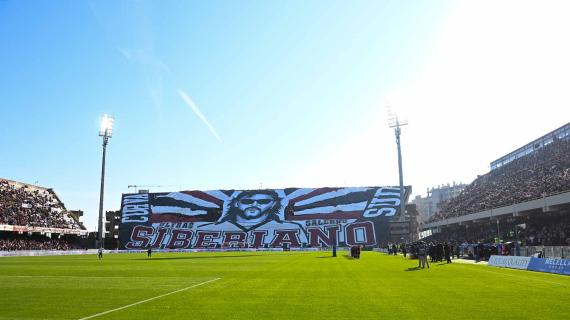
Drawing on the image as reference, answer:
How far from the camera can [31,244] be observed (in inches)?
3243

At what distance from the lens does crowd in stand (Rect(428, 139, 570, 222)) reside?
167 ft

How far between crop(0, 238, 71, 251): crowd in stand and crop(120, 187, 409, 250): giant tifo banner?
2162 cm

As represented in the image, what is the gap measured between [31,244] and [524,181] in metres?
86.3

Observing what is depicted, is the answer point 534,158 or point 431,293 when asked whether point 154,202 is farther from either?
point 431,293

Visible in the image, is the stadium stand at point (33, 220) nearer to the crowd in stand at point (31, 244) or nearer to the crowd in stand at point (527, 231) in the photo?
the crowd in stand at point (31, 244)

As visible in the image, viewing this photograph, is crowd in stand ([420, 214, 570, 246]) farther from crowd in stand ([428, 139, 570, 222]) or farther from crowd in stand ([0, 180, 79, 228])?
crowd in stand ([0, 180, 79, 228])

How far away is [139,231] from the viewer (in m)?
115

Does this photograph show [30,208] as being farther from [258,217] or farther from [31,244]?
[258,217]

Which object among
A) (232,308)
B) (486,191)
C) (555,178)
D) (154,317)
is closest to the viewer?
(154,317)

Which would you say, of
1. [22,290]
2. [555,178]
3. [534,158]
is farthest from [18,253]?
[534,158]

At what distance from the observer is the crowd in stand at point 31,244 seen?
75556mm

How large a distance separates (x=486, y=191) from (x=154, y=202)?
84.8 m

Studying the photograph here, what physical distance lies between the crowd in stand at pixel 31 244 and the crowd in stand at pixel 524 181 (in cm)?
7767

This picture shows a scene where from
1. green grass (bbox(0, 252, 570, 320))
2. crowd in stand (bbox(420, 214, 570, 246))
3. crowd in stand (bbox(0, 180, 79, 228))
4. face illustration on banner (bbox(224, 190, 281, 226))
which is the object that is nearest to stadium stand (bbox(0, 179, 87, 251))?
crowd in stand (bbox(0, 180, 79, 228))
